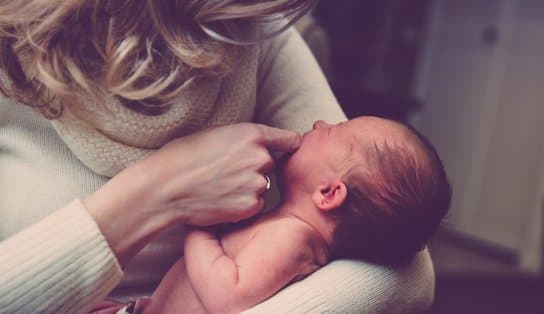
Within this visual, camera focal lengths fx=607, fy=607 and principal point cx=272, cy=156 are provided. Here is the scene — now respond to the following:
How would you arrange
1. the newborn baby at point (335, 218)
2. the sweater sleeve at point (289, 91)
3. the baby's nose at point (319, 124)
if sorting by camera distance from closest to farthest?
the newborn baby at point (335, 218)
the baby's nose at point (319, 124)
the sweater sleeve at point (289, 91)

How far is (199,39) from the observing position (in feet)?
2.68

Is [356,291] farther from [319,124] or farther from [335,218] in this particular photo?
[319,124]

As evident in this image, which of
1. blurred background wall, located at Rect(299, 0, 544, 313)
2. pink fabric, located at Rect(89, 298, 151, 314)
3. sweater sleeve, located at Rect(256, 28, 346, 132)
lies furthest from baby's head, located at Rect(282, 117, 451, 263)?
blurred background wall, located at Rect(299, 0, 544, 313)

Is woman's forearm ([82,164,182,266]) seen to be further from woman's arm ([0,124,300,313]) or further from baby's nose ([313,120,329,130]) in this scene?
baby's nose ([313,120,329,130])

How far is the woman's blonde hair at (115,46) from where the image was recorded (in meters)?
0.77

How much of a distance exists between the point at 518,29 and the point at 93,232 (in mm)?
3142

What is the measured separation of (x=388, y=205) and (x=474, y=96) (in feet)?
9.58

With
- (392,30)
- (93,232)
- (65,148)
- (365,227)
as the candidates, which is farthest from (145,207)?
(392,30)

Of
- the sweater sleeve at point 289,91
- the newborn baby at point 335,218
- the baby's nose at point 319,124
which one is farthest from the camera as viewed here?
the sweater sleeve at point 289,91

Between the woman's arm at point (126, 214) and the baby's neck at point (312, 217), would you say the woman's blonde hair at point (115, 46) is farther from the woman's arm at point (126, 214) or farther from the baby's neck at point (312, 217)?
the baby's neck at point (312, 217)

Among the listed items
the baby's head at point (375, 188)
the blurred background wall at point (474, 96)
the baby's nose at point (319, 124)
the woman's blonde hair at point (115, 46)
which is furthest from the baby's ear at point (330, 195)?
the blurred background wall at point (474, 96)

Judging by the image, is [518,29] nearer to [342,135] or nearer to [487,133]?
[487,133]

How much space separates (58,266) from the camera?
711 mm

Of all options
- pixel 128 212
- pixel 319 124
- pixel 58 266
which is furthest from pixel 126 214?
pixel 319 124
